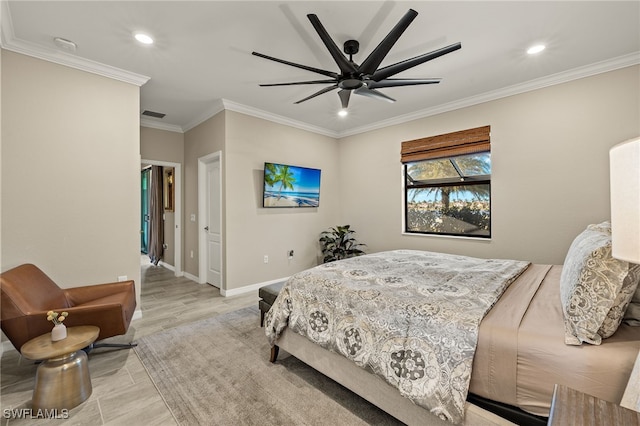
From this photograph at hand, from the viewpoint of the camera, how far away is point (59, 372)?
172 cm

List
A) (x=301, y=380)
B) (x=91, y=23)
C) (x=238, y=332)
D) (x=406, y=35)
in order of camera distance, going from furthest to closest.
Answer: (x=238, y=332)
(x=406, y=35)
(x=91, y=23)
(x=301, y=380)

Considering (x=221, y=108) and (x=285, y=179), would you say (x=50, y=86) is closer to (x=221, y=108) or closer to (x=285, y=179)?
(x=221, y=108)

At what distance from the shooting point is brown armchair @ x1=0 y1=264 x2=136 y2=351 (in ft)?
6.26

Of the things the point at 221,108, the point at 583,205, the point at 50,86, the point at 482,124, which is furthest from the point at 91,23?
the point at 583,205

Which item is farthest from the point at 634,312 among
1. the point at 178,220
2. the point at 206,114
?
the point at 178,220

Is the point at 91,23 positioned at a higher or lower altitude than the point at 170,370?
higher

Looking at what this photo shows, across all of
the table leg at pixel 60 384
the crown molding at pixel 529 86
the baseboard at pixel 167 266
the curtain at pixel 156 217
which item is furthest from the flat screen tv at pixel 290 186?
the curtain at pixel 156 217

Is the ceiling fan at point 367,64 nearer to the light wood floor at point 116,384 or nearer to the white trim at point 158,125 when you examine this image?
the light wood floor at point 116,384

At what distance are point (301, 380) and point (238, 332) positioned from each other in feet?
3.43

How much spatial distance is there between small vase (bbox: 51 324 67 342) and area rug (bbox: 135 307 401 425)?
666 millimetres

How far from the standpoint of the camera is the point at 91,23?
2.24 meters

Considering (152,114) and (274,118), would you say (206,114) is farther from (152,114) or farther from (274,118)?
(274,118)

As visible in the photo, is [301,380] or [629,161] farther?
[301,380]

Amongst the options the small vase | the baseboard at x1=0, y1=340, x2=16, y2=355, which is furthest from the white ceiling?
the baseboard at x1=0, y1=340, x2=16, y2=355
